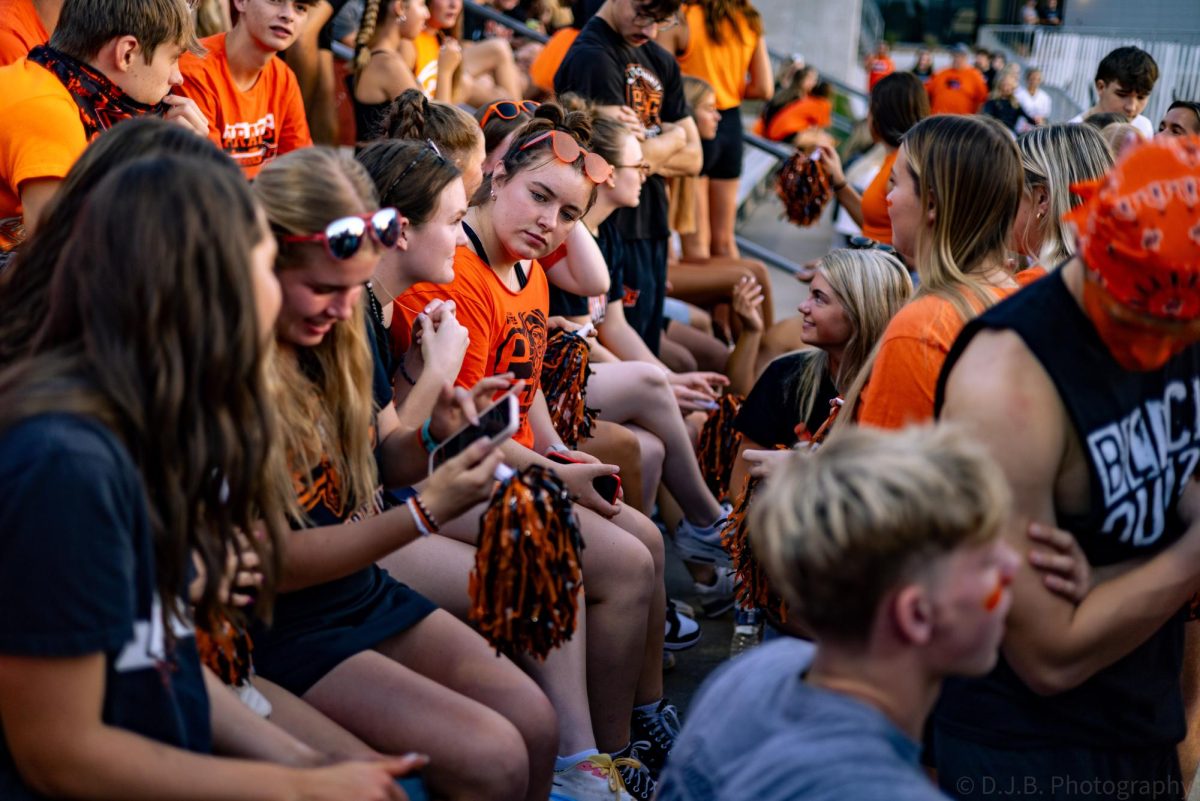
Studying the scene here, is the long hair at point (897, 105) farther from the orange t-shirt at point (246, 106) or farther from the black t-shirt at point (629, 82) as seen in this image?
the orange t-shirt at point (246, 106)

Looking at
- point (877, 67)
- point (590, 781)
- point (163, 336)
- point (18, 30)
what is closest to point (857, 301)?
point (590, 781)

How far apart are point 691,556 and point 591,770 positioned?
1.83 metres

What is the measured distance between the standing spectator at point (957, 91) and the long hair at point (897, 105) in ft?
23.8

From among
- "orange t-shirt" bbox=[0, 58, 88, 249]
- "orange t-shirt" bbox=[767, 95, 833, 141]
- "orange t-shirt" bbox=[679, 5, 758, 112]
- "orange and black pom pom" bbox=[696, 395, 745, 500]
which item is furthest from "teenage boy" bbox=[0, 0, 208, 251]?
"orange t-shirt" bbox=[767, 95, 833, 141]

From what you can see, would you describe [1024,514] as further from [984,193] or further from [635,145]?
[635,145]

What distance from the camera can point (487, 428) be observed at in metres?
2.49

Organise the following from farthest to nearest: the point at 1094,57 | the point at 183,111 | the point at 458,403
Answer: the point at 1094,57
the point at 183,111
the point at 458,403

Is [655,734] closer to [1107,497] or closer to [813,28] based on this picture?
[1107,497]

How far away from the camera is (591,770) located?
2.93m

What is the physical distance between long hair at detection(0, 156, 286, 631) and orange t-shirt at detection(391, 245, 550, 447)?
1.53 meters

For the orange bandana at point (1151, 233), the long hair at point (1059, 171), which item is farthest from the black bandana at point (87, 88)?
the orange bandana at point (1151, 233)

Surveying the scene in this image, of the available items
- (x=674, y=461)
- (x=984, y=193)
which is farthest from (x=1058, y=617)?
(x=674, y=461)

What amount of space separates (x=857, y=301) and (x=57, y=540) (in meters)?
2.67

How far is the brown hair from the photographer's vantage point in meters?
3.25
